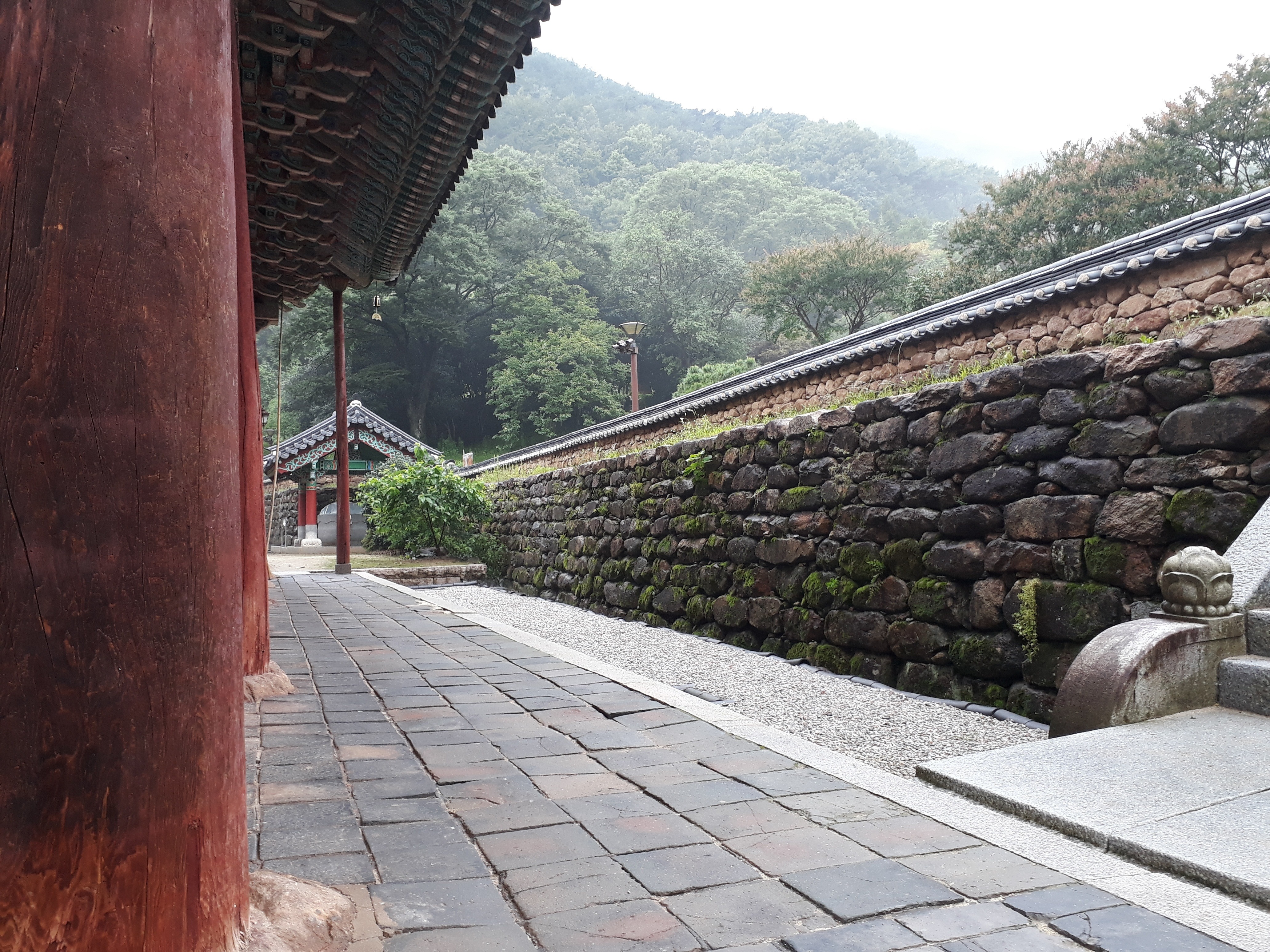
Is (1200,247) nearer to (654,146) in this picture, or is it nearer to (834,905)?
(834,905)

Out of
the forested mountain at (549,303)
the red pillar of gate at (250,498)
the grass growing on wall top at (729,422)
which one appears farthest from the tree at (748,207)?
the red pillar of gate at (250,498)

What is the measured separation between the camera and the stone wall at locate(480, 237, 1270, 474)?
7051 mm

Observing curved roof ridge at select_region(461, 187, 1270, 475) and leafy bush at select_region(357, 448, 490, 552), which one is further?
leafy bush at select_region(357, 448, 490, 552)

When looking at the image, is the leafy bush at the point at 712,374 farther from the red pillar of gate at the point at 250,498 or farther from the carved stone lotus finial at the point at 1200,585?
the carved stone lotus finial at the point at 1200,585

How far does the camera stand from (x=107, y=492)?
1.25 metres

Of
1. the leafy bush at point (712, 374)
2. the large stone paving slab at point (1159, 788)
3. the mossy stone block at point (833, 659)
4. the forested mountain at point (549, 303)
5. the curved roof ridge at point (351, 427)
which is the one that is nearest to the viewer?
the large stone paving slab at point (1159, 788)

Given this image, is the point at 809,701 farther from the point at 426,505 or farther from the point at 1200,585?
the point at 426,505

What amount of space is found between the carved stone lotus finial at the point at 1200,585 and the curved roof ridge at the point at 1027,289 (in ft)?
17.2

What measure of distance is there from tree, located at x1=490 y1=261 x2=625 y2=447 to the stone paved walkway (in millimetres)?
29581

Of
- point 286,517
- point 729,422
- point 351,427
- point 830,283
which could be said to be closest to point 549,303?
point 830,283

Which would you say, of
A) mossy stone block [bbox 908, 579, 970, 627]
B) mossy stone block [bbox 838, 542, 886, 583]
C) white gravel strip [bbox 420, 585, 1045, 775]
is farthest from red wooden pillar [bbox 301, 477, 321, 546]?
mossy stone block [bbox 908, 579, 970, 627]

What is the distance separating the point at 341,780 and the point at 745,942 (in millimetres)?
1535

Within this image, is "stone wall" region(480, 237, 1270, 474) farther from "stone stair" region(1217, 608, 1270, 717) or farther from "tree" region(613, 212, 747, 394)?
"tree" region(613, 212, 747, 394)

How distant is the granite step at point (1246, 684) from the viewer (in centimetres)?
286
